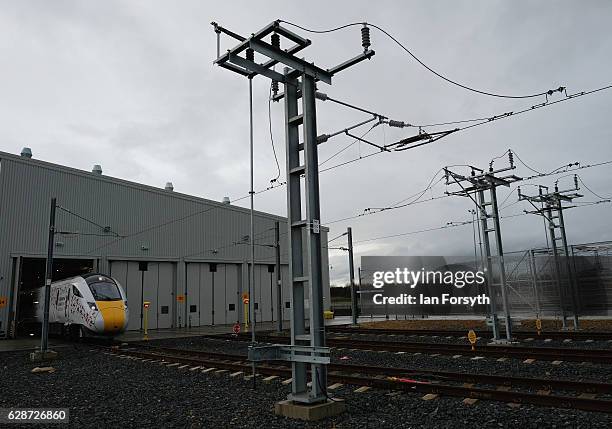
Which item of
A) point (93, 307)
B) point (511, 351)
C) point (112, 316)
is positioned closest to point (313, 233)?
point (511, 351)

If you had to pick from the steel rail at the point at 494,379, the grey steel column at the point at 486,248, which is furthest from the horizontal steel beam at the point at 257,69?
the grey steel column at the point at 486,248

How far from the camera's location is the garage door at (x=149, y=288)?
29.7 m

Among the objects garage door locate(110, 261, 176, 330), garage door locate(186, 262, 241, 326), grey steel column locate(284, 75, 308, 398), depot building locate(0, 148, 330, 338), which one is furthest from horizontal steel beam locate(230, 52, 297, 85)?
garage door locate(186, 262, 241, 326)

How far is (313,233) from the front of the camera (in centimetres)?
805

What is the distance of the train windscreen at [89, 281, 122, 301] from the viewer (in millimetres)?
21547

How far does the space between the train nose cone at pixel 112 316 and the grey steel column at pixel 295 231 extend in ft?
51.2

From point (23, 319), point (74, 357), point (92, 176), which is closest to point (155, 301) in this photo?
point (92, 176)

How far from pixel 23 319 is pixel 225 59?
33584 mm

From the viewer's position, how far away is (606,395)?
8.38 m

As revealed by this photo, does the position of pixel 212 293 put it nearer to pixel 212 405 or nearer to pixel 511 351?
pixel 511 351

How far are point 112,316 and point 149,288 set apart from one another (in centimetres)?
974

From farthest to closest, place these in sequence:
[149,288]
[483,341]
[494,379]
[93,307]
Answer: [149,288], [93,307], [483,341], [494,379]

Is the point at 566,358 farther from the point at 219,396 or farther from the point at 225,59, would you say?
the point at 225,59

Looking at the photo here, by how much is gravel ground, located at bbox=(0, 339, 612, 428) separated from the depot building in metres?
13.8
